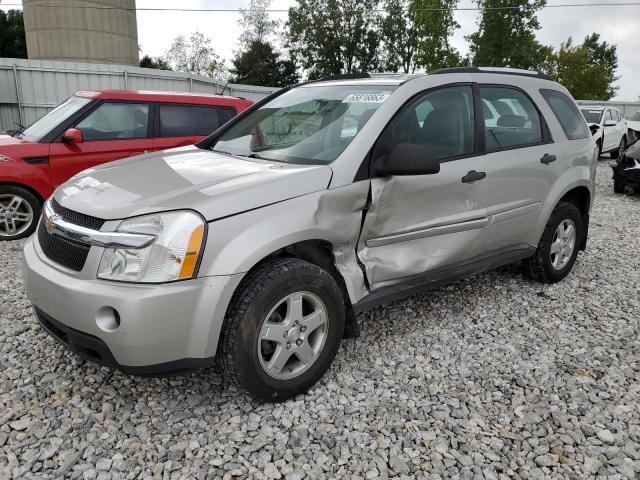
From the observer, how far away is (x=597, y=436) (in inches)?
101

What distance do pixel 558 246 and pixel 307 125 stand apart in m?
2.60

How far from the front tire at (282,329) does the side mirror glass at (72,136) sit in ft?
14.1

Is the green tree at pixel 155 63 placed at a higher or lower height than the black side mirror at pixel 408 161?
higher

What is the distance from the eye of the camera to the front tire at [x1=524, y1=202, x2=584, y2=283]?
14.3 ft

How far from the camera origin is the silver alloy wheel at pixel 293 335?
8.65ft

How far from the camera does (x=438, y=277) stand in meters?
3.46

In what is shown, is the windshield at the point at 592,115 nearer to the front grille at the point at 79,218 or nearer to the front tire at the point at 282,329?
the front tire at the point at 282,329

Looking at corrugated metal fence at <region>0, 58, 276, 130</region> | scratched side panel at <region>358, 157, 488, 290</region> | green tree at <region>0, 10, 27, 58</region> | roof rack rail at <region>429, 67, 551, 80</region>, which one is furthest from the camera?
green tree at <region>0, 10, 27, 58</region>

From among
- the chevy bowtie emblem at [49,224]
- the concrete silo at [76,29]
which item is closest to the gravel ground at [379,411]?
the chevy bowtie emblem at [49,224]

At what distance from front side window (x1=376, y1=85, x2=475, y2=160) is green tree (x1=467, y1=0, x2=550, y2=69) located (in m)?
30.6

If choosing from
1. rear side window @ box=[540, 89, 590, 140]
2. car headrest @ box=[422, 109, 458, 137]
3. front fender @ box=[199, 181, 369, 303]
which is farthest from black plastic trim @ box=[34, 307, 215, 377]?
rear side window @ box=[540, 89, 590, 140]

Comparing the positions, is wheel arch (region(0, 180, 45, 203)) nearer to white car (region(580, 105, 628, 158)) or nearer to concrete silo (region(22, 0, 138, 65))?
white car (region(580, 105, 628, 158))

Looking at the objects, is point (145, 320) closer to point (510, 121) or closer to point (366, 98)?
point (366, 98)

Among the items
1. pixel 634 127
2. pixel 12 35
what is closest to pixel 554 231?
pixel 634 127
